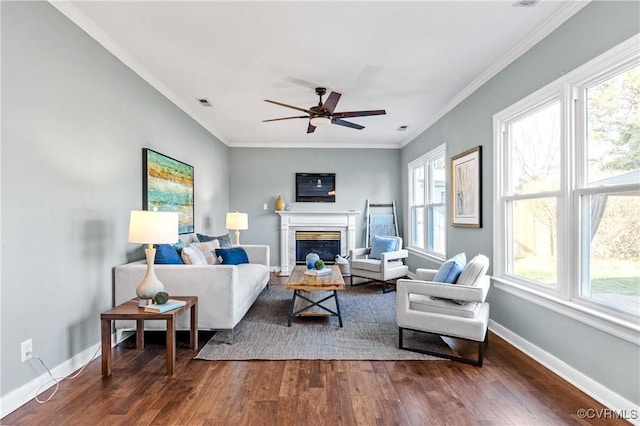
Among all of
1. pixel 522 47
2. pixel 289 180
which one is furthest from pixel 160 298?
pixel 289 180

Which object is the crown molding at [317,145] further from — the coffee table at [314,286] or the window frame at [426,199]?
the coffee table at [314,286]

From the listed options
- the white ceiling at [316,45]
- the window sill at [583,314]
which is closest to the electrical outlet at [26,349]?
the white ceiling at [316,45]

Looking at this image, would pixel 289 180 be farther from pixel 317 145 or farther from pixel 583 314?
pixel 583 314

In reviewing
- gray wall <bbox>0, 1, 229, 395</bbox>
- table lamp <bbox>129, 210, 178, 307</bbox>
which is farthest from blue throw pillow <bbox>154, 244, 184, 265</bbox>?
table lamp <bbox>129, 210, 178, 307</bbox>

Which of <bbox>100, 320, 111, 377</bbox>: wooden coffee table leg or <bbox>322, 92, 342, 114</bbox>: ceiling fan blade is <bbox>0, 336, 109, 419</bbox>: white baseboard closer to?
<bbox>100, 320, 111, 377</bbox>: wooden coffee table leg

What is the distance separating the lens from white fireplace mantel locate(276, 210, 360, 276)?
6.98m

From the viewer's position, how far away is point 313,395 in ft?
7.36

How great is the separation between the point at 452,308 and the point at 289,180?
482 centimetres

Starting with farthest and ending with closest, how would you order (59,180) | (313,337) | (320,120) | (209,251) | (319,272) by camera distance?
1. (209,251)
2. (319,272)
3. (320,120)
4. (313,337)
5. (59,180)

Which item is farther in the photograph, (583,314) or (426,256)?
(426,256)

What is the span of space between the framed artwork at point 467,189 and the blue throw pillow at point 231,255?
2883 millimetres

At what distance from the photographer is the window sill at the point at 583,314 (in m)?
1.98

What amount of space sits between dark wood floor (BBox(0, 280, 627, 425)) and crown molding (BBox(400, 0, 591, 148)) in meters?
2.58

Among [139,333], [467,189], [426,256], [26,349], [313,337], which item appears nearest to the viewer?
[26,349]
